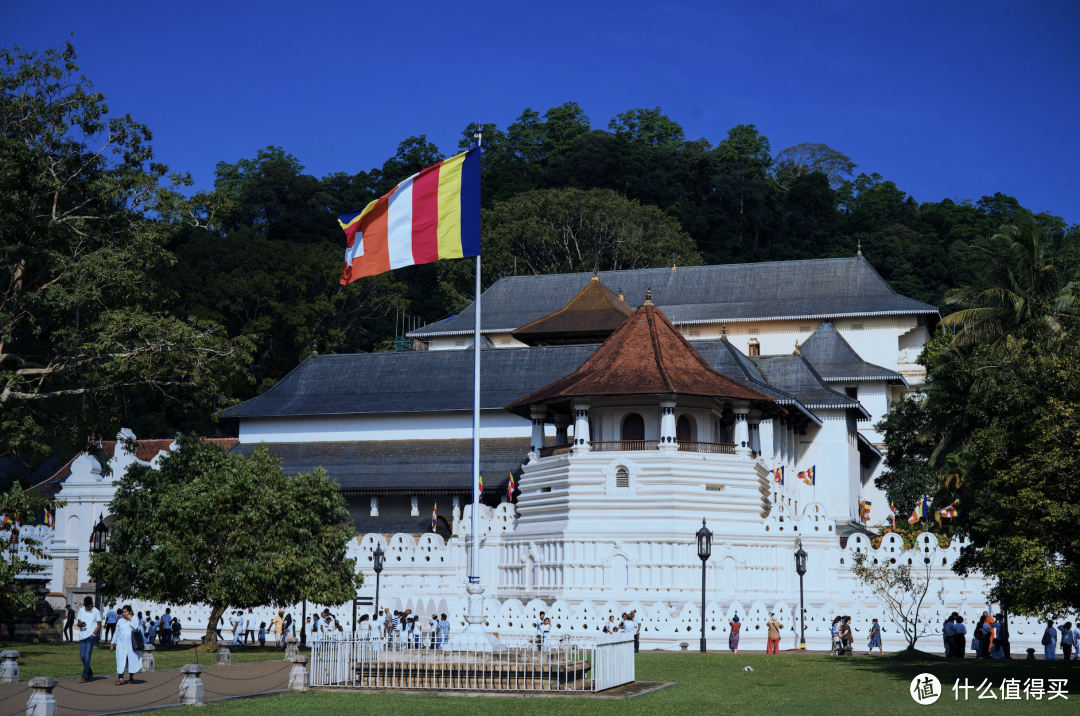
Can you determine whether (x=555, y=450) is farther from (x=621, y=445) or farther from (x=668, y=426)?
(x=668, y=426)

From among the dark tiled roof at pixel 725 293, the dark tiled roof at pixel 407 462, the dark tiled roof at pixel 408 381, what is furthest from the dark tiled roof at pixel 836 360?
the dark tiled roof at pixel 407 462

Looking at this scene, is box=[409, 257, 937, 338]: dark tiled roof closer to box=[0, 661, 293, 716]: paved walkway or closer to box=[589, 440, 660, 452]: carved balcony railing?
box=[589, 440, 660, 452]: carved balcony railing

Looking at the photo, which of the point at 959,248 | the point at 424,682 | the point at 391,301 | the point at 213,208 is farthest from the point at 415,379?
the point at 959,248

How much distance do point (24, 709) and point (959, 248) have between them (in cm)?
7953

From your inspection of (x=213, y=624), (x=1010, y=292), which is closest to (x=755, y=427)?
(x=1010, y=292)

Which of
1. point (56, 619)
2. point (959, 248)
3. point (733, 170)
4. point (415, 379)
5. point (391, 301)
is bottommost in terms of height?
point (56, 619)

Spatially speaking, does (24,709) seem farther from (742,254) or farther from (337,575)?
(742,254)

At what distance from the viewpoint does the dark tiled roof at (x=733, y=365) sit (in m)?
47.4

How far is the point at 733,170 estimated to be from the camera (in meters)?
107

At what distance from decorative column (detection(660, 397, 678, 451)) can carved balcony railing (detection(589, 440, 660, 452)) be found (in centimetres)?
34

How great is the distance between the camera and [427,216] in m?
23.4

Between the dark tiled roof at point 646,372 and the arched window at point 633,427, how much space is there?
1.54 metres

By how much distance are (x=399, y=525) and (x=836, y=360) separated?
2798 cm

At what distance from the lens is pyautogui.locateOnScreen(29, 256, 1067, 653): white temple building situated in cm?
Result: 3428
